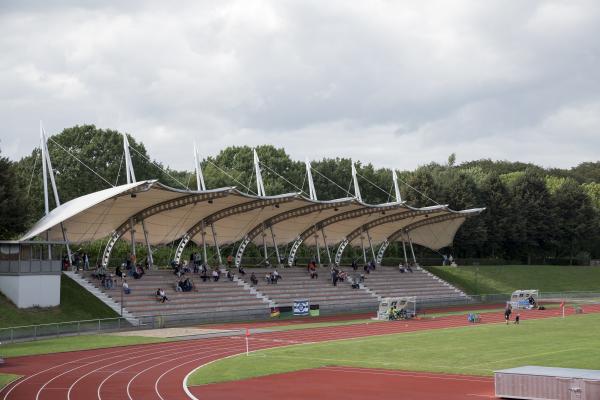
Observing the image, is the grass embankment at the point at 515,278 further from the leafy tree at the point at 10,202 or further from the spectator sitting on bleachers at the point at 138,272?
the leafy tree at the point at 10,202

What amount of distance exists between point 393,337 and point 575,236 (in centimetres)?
6869

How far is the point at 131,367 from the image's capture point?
31.4m

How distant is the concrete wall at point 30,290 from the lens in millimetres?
47344

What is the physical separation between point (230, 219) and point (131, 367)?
36021mm

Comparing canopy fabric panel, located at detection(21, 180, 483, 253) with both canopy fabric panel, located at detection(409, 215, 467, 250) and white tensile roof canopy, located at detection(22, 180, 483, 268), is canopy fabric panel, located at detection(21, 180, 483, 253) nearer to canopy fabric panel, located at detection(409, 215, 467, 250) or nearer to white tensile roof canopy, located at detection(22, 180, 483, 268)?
white tensile roof canopy, located at detection(22, 180, 483, 268)

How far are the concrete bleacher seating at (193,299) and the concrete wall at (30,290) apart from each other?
15.7 ft

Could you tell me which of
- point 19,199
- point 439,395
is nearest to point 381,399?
point 439,395

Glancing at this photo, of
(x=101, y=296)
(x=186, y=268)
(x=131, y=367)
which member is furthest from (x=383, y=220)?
(x=131, y=367)

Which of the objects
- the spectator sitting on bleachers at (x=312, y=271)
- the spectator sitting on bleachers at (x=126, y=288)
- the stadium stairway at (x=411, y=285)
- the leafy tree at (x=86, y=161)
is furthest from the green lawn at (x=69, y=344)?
the leafy tree at (x=86, y=161)

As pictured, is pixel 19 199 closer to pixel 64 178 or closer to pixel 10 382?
pixel 10 382

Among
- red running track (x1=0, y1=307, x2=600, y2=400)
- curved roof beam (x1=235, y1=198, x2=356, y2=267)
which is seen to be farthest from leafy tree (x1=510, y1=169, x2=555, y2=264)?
red running track (x1=0, y1=307, x2=600, y2=400)

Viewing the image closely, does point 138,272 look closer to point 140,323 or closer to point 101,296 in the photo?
point 101,296

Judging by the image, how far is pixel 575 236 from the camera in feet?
342

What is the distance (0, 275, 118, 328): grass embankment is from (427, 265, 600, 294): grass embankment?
4227 centimetres
